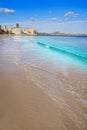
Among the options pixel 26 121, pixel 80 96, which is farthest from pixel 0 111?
pixel 80 96

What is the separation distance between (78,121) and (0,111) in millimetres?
1830

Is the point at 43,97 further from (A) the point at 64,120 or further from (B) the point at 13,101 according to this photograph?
(A) the point at 64,120

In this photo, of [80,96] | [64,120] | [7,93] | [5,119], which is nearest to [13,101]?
[7,93]

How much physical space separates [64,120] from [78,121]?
309 millimetres

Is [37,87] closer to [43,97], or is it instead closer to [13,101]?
[43,97]

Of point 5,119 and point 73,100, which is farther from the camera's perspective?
point 73,100

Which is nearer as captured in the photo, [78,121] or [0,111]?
[78,121]

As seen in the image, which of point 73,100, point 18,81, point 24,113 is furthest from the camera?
point 18,81

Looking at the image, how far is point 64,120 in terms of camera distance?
15.4ft

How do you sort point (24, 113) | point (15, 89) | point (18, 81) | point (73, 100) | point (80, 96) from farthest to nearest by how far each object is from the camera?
point (18, 81), point (15, 89), point (80, 96), point (73, 100), point (24, 113)

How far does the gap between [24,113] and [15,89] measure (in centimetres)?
227

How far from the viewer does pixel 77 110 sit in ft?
17.7

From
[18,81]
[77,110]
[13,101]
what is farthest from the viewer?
[18,81]

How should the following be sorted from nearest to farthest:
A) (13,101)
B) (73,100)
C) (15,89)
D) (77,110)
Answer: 1. (77,110)
2. (13,101)
3. (73,100)
4. (15,89)
